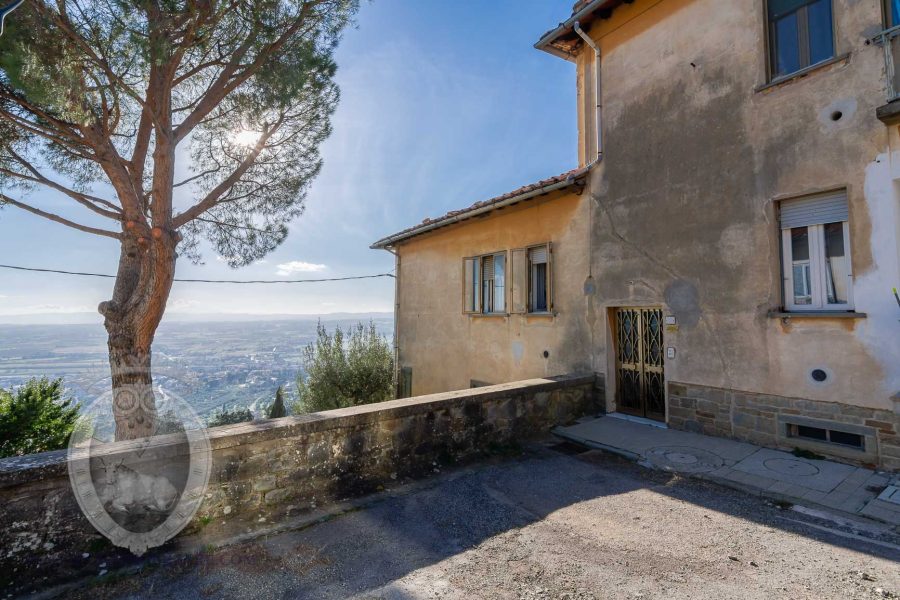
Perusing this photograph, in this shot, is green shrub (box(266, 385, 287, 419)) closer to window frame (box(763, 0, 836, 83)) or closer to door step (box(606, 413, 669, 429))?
door step (box(606, 413, 669, 429))

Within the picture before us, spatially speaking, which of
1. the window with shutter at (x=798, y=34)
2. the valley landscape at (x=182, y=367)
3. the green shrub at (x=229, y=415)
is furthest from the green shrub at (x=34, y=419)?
the window with shutter at (x=798, y=34)

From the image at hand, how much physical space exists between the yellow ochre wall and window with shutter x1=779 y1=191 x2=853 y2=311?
10.2 feet

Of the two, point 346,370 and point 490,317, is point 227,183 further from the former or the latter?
point 346,370

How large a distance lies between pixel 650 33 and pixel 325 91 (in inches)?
237

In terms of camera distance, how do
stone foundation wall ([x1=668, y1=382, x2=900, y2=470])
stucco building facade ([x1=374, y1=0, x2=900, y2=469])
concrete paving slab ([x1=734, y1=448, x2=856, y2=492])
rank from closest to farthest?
1. concrete paving slab ([x1=734, y1=448, x2=856, y2=492])
2. stone foundation wall ([x1=668, y1=382, x2=900, y2=470])
3. stucco building facade ([x1=374, y1=0, x2=900, y2=469])

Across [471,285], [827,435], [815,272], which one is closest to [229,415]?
[471,285]

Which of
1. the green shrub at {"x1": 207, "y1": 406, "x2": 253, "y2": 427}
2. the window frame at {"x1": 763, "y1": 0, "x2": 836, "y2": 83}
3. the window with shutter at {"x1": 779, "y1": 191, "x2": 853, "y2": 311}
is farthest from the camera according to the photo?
the green shrub at {"x1": 207, "y1": 406, "x2": 253, "y2": 427}

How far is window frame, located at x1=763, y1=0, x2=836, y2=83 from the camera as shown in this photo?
5414mm

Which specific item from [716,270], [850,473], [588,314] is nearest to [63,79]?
[588,314]

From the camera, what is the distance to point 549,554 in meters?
3.39

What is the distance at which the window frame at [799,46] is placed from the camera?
213 inches

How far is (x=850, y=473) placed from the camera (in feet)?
15.8

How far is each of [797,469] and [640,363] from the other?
9.05 ft

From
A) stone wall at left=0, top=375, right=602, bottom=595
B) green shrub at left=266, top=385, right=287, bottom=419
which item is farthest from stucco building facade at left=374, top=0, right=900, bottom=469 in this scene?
green shrub at left=266, top=385, right=287, bottom=419
